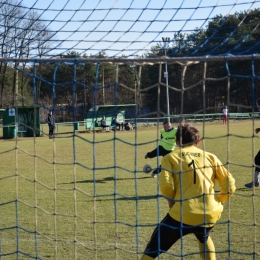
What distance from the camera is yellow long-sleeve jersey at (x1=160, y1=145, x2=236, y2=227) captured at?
4.48 m

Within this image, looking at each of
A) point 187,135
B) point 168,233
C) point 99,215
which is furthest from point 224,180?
point 99,215

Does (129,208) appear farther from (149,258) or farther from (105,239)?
(149,258)

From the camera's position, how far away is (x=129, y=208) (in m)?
8.38

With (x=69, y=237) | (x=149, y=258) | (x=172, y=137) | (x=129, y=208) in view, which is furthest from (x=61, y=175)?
(x=149, y=258)

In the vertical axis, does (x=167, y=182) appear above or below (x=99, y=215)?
above

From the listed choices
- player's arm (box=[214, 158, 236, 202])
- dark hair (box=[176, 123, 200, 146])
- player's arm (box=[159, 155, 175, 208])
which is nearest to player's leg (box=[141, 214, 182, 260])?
player's arm (box=[159, 155, 175, 208])

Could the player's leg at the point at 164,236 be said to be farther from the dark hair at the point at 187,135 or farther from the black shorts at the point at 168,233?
the dark hair at the point at 187,135

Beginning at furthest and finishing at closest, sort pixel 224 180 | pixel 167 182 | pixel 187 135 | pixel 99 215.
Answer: pixel 99 215 → pixel 187 135 → pixel 224 180 → pixel 167 182

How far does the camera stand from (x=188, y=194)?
450 centimetres

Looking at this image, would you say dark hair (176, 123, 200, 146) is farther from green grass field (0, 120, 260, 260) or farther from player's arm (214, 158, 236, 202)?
player's arm (214, 158, 236, 202)

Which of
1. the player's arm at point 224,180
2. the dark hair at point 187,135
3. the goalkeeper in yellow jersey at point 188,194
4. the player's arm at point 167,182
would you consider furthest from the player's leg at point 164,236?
the dark hair at point 187,135

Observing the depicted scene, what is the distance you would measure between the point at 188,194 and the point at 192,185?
82 millimetres

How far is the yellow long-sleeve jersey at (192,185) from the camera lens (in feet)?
14.7

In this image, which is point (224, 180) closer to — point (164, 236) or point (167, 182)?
point (167, 182)
